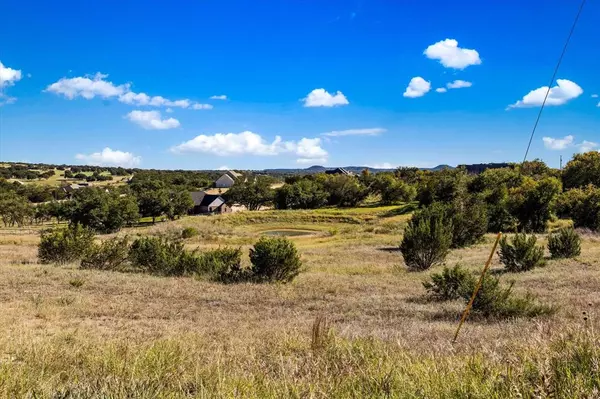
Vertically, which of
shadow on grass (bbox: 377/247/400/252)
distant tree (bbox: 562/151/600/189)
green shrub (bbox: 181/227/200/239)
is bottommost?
green shrub (bbox: 181/227/200/239)

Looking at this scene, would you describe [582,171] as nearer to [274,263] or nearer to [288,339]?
[274,263]

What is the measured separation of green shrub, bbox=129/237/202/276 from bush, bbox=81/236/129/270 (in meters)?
0.65

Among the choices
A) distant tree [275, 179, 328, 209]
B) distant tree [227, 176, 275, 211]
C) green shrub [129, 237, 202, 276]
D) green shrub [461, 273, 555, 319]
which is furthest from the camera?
distant tree [227, 176, 275, 211]

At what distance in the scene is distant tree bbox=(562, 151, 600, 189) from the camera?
70688mm

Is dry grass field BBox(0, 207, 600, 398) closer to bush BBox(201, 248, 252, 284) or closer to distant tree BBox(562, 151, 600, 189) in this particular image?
bush BBox(201, 248, 252, 284)

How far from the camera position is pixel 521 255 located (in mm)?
20422

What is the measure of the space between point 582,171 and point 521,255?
66289 mm

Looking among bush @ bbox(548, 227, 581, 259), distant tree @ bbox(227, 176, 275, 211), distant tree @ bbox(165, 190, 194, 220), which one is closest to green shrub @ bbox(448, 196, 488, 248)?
bush @ bbox(548, 227, 581, 259)

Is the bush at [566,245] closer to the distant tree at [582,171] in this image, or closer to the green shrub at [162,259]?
the green shrub at [162,259]

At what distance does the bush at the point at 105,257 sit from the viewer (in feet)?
71.5

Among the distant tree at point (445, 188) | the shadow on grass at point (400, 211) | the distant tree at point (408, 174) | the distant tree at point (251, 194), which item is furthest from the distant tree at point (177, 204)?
the distant tree at point (408, 174)

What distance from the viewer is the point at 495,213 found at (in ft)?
152

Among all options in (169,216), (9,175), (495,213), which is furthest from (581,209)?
(9,175)

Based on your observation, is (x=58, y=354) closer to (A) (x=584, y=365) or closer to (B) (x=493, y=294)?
(A) (x=584, y=365)
